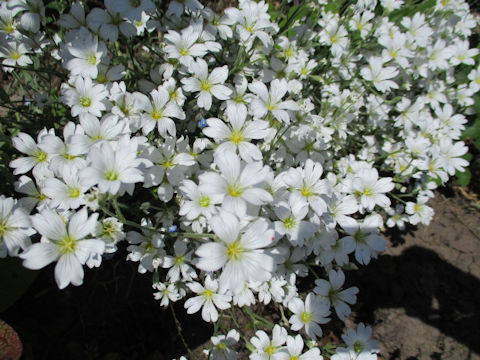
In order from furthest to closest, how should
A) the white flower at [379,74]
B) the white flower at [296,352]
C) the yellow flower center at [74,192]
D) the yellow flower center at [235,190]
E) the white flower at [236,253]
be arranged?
the white flower at [379,74] → the white flower at [296,352] → the yellow flower center at [74,192] → the yellow flower center at [235,190] → the white flower at [236,253]

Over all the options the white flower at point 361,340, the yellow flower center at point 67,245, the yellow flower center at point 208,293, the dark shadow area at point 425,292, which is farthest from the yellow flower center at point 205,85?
the dark shadow area at point 425,292

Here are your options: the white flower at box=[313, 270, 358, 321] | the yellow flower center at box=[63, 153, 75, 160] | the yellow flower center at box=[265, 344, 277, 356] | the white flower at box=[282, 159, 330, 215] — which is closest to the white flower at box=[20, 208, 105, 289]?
the yellow flower center at box=[63, 153, 75, 160]

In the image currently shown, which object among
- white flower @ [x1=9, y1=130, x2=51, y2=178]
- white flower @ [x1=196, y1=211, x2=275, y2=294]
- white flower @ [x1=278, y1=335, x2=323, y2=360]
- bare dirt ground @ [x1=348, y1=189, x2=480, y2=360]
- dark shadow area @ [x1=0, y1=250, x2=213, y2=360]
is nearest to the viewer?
white flower @ [x1=196, y1=211, x2=275, y2=294]

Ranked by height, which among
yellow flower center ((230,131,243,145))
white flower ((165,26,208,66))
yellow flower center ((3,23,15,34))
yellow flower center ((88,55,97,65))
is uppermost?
white flower ((165,26,208,66))

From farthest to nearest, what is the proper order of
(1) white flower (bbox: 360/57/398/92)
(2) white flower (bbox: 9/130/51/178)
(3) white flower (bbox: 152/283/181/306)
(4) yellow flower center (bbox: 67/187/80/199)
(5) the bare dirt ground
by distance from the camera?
(5) the bare dirt ground < (1) white flower (bbox: 360/57/398/92) < (3) white flower (bbox: 152/283/181/306) < (2) white flower (bbox: 9/130/51/178) < (4) yellow flower center (bbox: 67/187/80/199)

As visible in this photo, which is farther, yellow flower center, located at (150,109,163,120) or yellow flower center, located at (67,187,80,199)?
yellow flower center, located at (150,109,163,120)

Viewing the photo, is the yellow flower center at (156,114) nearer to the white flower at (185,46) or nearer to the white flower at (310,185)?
the white flower at (185,46)

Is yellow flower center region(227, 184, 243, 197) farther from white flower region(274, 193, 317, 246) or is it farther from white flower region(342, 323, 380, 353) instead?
white flower region(342, 323, 380, 353)

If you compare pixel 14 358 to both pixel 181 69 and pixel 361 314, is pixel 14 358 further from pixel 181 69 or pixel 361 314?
pixel 361 314
